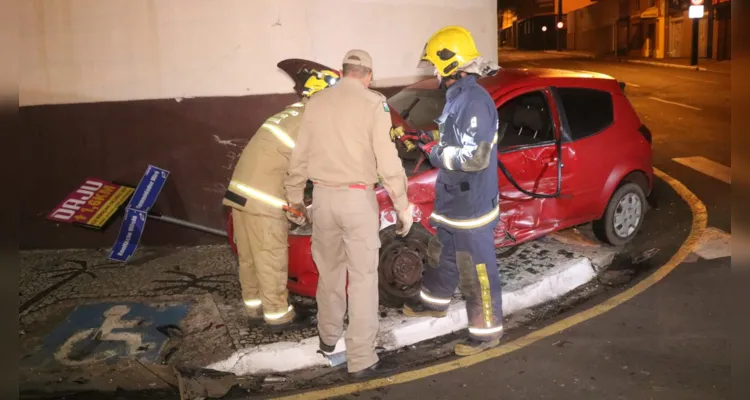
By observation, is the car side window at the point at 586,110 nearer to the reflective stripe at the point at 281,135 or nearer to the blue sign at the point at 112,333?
the reflective stripe at the point at 281,135

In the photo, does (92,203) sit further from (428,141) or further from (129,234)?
(428,141)

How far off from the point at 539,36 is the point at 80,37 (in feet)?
185

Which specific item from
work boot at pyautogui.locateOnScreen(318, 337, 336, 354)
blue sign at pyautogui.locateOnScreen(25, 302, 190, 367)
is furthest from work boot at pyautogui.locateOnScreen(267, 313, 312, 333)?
blue sign at pyautogui.locateOnScreen(25, 302, 190, 367)

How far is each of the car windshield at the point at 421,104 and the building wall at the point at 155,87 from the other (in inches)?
49.4

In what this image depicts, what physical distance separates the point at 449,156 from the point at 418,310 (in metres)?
1.29

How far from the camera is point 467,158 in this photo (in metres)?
4.41

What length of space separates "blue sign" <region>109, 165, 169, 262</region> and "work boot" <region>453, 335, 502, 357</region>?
10.5ft

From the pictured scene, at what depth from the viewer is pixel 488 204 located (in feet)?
15.1

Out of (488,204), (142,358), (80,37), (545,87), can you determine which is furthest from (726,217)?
(80,37)

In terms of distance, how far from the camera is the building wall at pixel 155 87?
6664 mm

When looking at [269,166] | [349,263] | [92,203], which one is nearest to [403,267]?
[349,263]

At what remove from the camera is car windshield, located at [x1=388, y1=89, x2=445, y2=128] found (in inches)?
227

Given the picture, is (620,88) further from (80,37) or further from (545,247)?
(80,37)

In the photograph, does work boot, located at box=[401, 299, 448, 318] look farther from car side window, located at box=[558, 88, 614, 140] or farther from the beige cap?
car side window, located at box=[558, 88, 614, 140]
